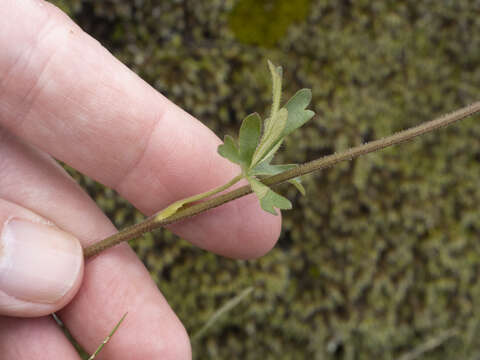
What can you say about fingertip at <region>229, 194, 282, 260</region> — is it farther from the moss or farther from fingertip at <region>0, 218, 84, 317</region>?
the moss

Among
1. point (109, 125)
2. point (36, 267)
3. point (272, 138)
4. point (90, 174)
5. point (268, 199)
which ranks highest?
point (272, 138)

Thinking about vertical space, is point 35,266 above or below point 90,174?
below

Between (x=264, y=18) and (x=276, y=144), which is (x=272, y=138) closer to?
(x=276, y=144)

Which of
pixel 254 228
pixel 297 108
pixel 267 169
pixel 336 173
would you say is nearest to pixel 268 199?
pixel 267 169

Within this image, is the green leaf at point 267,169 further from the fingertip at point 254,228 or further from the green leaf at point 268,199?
the fingertip at point 254,228

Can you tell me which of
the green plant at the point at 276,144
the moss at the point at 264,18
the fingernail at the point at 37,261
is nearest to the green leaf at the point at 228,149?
the green plant at the point at 276,144

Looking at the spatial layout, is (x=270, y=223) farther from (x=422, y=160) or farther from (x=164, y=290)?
(x=422, y=160)
